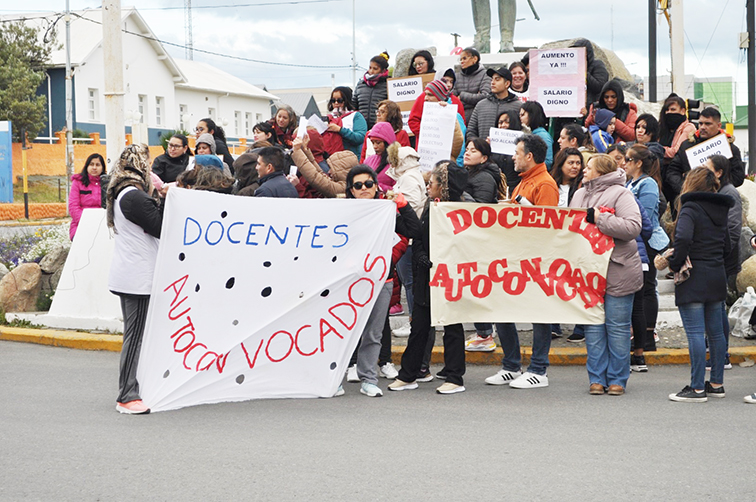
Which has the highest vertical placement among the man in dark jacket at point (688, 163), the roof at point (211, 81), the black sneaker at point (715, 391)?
the roof at point (211, 81)

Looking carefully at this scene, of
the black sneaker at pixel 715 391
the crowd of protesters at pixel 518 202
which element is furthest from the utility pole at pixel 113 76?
the black sneaker at pixel 715 391

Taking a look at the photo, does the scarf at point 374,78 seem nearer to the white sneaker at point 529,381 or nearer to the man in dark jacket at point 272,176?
the man in dark jacket at point 272,176

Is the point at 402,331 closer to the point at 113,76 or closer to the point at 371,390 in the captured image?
the point at 371,390

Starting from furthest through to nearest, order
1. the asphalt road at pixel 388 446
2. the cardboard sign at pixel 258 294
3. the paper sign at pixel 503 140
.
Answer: the paper sign at pixel 503 140 → the cardboard sign at pixel 258 294 → the asphalt road at pixel 388 446

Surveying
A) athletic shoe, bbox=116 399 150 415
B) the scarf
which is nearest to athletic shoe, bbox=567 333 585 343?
athletic shoe, bbox=116 399 150 415

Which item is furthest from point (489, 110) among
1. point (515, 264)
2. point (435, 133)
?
point (515, 264)

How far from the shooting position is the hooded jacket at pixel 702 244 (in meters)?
7.00

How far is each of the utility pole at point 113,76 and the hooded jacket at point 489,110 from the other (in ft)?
13.9

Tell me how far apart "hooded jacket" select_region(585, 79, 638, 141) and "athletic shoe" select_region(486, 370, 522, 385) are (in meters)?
4.85

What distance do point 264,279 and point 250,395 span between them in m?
0.88

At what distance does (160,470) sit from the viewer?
520 centimetres

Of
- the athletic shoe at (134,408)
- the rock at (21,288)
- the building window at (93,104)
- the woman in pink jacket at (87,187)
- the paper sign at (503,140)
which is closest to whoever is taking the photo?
the athletic shoe at (134,408)

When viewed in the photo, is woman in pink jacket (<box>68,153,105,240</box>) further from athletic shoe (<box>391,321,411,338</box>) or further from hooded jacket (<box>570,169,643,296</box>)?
hooded jacket (<box>570,169,643,296</box>)

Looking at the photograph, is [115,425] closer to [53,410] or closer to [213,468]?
[53,410]
